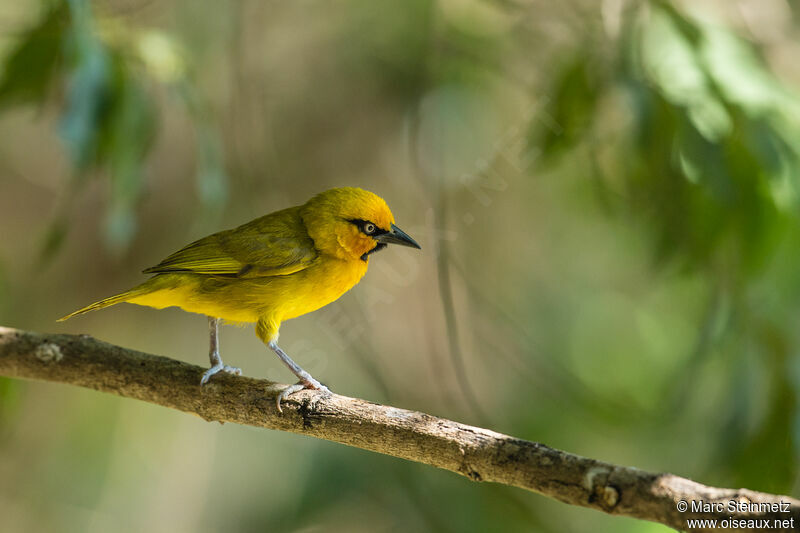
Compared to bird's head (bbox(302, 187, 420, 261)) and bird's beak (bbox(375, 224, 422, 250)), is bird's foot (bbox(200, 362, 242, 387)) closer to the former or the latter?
bird's head (bbox(302, 187, 420, 261))

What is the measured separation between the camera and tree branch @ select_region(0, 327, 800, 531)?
1901 millimetres

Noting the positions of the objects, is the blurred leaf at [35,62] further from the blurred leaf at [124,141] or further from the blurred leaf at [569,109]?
the blurred leaf at [569,109]

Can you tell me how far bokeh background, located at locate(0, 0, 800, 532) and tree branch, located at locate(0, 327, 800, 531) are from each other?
4.00 ft

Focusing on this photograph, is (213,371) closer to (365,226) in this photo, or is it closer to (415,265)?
(365,226)

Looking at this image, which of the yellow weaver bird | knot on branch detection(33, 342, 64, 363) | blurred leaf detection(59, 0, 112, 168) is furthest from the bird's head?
knot on branch detection(33, 342, 64, 363)

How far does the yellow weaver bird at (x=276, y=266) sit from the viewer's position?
3258mm

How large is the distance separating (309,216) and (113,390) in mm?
1102

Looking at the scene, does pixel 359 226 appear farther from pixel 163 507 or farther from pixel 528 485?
pixel 163 507

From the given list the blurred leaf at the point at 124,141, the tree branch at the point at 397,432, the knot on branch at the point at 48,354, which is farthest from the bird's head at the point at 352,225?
the knot on branch at the point at 48,354

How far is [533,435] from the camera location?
560cm

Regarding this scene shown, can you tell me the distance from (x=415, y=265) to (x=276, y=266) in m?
2.89

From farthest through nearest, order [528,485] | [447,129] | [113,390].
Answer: [447,129] → [113,390] → [528,485]

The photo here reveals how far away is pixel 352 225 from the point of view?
335cm

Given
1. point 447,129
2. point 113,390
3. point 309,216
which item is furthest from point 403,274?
point 113,390
